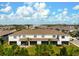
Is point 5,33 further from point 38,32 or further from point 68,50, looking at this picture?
point 68,50

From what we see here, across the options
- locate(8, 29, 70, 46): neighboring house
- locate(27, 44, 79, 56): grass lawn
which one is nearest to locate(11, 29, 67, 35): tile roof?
locate(8, 29, 70, 46): neighboring house

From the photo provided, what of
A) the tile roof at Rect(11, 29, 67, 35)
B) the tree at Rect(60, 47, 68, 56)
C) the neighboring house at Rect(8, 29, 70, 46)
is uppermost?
the tile roof at Rect(11, 29, 67, 35)

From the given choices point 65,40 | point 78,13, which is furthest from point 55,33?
point 78,13

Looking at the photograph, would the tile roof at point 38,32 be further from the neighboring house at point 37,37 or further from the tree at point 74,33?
the tree at point 74,33

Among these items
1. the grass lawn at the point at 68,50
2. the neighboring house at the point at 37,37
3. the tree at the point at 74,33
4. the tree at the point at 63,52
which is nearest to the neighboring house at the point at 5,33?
the neighboring house at the point at 37,37

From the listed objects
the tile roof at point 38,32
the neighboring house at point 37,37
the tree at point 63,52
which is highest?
the tile roof at point 38,32

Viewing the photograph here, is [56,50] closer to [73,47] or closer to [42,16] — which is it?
[73,47]

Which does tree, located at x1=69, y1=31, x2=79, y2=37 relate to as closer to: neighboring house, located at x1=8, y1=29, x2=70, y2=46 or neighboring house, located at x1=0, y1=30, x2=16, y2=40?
neighboring house, located at x1=8, y1=29, x2=70, y2=46

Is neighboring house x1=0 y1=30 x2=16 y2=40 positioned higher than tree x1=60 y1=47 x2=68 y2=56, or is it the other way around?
neighboring house x1=0 y1=30 x2=16 y2=40
